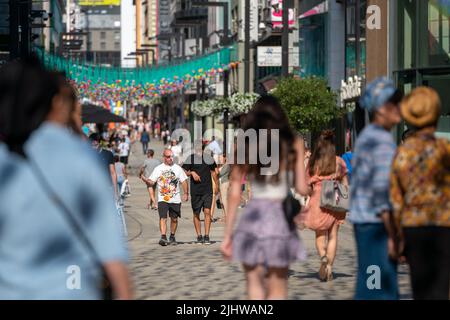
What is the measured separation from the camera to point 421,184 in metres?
7.63

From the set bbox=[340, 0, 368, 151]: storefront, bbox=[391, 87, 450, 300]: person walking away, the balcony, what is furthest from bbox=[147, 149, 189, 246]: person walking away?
the balcony

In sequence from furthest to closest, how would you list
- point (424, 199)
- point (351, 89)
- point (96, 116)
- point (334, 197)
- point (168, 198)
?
point (96, 116) → point (351, 89) → point (168, 198) → point (334, 197) → point (424, 199)

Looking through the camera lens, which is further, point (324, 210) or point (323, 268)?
point (323, 268)

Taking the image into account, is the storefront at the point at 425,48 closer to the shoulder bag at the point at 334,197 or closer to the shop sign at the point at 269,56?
the shop sign at the point at 269,56

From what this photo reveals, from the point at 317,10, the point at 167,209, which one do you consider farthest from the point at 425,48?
the point at 317,10

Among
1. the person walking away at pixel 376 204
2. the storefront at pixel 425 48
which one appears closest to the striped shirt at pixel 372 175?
the person walking away at pixel 376 204

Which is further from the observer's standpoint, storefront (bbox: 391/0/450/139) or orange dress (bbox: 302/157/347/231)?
storefront (bbox: 391/0/450/139)

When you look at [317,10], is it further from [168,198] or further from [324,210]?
[324,210]

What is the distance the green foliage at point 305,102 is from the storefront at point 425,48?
16.2ft

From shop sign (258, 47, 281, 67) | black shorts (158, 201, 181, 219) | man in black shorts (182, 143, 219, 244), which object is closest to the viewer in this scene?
black shorts (158, 201, 181, 219)

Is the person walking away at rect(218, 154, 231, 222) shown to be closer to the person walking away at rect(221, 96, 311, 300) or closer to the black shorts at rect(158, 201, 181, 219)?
the black shorts at rect(158, 201, 181, 219)

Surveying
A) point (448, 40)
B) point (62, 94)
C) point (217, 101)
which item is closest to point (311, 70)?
point (217, 101)

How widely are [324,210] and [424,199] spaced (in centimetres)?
673

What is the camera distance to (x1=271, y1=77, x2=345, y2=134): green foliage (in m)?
34.8
